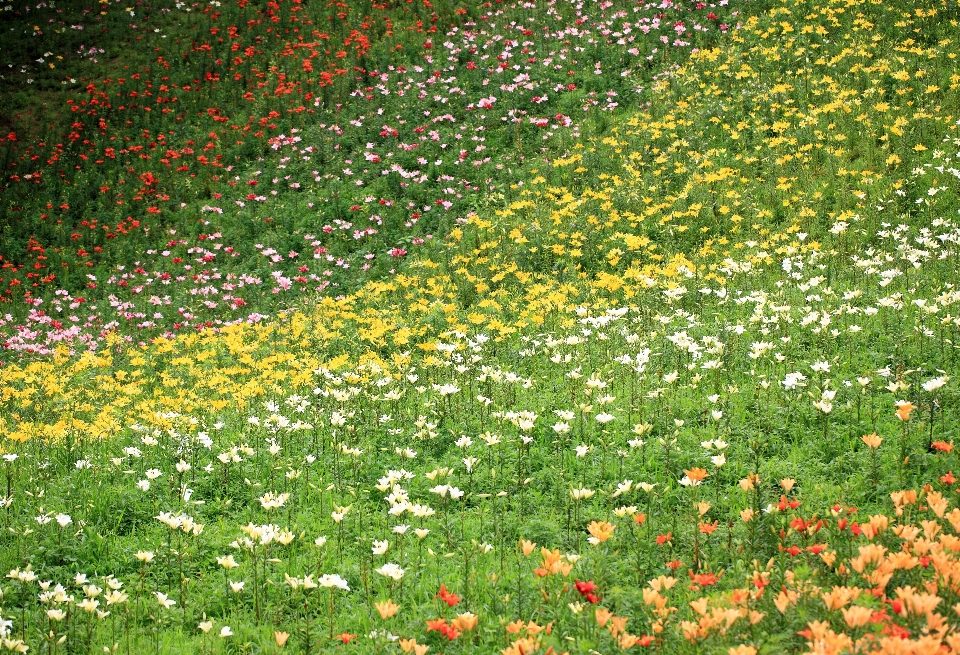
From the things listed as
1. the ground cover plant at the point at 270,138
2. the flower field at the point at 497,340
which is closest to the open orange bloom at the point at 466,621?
the flower field at the point at 497,340

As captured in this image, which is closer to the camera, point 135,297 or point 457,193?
point 135,297

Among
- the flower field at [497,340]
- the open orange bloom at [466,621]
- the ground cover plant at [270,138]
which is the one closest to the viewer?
the open orange bloom at [466,621]

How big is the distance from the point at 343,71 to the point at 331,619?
16632 millimetres

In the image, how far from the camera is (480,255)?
11.9m

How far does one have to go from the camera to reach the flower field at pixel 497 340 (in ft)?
12.8

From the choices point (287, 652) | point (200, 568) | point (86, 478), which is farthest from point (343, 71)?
point (287, 652)

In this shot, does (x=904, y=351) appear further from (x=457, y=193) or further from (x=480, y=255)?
(x=457, y=193)

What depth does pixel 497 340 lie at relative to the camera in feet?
27.2

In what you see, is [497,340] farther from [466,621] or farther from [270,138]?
[270,138]

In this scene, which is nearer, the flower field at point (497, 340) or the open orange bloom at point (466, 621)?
the open orange bloom at point (466, 621)

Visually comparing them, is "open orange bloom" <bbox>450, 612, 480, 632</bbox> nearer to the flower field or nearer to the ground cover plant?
the flower field

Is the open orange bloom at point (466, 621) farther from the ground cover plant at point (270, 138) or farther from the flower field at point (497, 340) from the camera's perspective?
the ground cover plant at point (270, 138)

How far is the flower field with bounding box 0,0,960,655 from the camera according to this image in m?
3.91

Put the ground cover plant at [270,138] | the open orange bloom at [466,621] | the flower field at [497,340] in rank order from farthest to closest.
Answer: the ground cover plant at [270,138] → the flower field at [497,340] → the open orange bloom at [466,621]
